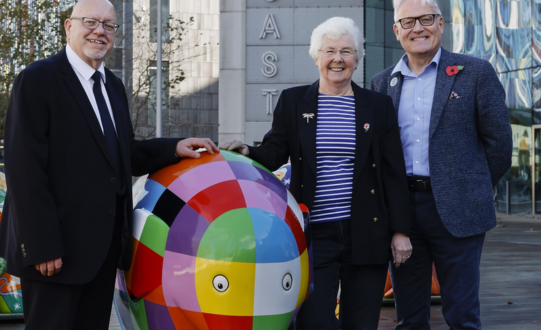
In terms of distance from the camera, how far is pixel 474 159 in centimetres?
404

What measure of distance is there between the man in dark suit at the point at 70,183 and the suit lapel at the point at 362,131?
0.77 meters

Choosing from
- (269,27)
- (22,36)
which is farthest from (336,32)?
(269,27)

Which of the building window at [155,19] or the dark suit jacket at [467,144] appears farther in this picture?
the building window at [155,19]

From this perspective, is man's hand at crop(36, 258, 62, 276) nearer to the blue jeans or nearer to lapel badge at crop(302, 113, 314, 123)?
the blue jeans

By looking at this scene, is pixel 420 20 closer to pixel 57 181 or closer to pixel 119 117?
pixel 119 117

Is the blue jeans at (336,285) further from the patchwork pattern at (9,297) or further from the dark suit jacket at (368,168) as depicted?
the patchwork pattern at (9,297)

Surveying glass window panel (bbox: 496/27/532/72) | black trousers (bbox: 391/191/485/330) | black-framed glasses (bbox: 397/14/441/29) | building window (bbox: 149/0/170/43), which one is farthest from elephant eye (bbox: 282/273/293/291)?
building window (bbox: 149/0/170/43)

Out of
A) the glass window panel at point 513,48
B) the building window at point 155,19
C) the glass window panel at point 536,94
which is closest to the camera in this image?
the glass window panel at point 536,94

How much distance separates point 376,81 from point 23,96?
2105mm

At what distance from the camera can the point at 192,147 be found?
12.2 feet

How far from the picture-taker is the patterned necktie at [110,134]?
11.5 ft

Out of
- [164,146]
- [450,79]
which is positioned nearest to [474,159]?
[450,79]

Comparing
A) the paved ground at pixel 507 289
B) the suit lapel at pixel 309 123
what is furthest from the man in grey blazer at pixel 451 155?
the paved ground at pixel 507 289

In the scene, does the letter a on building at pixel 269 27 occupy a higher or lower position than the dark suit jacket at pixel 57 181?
higher
